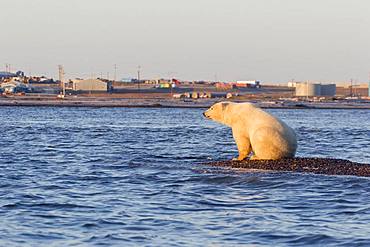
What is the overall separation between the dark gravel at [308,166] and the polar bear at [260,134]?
0.40 m

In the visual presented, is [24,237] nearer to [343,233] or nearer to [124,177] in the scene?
[343,233]

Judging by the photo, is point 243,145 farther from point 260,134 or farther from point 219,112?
point 219,112

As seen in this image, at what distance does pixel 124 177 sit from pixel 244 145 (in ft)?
16.1

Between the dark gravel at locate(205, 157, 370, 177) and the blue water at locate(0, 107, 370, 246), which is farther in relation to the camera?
the dark gravel at locate(205, 157, 370, 177)

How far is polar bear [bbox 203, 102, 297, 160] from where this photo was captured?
95.2 feet

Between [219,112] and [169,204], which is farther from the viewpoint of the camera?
[219,112]

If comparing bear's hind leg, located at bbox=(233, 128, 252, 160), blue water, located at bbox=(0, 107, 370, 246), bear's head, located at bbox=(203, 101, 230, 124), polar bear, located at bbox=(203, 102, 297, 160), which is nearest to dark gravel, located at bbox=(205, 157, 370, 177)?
polar bear, located at bbox=(203, 102, 297, 160)

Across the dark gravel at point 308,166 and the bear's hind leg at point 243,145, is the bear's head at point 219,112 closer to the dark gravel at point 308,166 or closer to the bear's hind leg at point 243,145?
the bear's hind leg at point 243,145

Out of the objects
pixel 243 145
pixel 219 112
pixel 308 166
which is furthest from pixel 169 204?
pixel 219 112

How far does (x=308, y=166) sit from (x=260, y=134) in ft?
5.80

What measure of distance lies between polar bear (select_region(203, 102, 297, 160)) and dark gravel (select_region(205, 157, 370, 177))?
396 mm

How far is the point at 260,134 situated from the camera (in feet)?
95.0

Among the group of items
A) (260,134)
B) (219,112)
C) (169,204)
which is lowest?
(169,204)

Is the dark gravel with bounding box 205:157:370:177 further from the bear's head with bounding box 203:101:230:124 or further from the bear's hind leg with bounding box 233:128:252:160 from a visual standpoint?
the bear's head with bounding box 203:101:230:124
